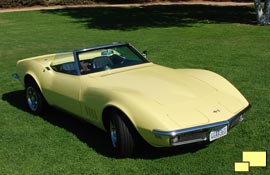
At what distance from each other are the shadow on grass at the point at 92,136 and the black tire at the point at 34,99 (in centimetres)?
16

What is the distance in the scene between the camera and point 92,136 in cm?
592

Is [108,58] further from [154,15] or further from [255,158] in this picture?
[154,15]

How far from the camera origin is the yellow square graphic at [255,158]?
4.78m

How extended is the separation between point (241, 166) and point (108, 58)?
2.61 meters

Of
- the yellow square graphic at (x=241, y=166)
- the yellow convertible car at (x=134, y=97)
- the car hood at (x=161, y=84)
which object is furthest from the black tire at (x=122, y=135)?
the yellow square graphic at (x=241, y=166)

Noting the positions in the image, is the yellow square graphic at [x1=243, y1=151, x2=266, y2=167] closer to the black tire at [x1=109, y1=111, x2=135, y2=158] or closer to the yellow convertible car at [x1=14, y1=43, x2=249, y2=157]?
the yellow convertible car at [x1=14, y1=43, x2=249, y2=157]

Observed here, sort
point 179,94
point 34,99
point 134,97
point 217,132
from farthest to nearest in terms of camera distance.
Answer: point 34,99, point 179,94, point 134,97, point 217,132

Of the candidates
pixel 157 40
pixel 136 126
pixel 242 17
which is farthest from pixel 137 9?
pixel 136 126

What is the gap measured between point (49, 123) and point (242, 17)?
647 inches

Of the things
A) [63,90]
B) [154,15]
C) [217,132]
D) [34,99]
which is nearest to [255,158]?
[217,132]

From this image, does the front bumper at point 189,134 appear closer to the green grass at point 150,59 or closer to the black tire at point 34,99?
the green grass at point 150,59

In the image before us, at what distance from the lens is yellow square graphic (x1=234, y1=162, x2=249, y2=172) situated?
182 inches

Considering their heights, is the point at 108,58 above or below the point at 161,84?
above

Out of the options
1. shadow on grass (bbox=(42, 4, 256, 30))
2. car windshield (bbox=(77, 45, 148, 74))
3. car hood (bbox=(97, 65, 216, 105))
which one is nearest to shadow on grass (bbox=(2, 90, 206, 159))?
car hood (bbox=(97, 65, 216, 105))
